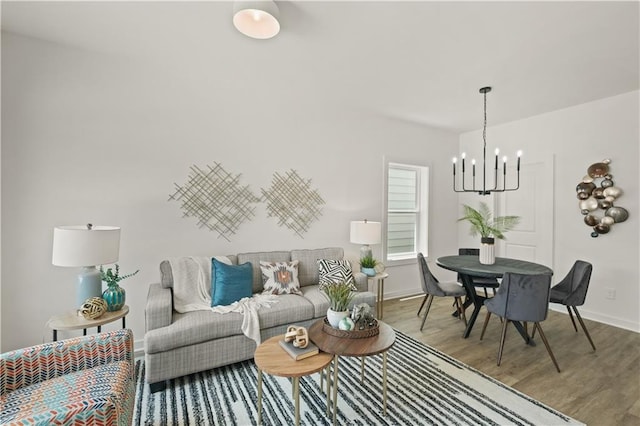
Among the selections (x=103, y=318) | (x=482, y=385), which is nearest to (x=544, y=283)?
(x=482, y=385)

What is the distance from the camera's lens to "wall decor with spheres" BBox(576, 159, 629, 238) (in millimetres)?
3352

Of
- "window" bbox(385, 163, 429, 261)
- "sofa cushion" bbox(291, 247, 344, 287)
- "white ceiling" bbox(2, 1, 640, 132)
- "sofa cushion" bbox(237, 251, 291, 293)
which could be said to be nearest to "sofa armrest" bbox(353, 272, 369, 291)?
"sofa cushion" bbox(291, 247, 344, 287)

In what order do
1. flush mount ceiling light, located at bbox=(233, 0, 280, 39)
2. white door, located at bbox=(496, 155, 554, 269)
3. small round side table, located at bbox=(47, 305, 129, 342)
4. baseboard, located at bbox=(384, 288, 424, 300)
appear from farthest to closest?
baseboard, located at bbox=(384, 288, 424, 300) < white door, located at bbox=(496, 155, 554, 269) < small round side table, located at bbox=(47, 305, 129, 342) < flush mount ceiling light, located at bbox=(233, 0, 280, 39)

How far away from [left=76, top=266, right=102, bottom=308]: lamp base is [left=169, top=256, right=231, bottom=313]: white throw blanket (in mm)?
561

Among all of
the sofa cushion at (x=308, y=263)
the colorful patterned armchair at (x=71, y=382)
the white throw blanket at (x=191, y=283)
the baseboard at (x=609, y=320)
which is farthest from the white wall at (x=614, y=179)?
the colorful patterned armchair at (x=71, y=382)

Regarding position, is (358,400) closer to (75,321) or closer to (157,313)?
(157,313)

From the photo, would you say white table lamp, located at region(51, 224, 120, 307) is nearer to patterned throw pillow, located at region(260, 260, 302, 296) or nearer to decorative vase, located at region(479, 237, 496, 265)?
patterned throw pillow, located at region(260, 260, 302, 296)

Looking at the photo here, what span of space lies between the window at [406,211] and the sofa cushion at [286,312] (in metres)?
2.00

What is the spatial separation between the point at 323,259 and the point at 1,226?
2.80m

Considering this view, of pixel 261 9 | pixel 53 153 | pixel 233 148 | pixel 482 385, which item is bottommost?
pixel 482 385

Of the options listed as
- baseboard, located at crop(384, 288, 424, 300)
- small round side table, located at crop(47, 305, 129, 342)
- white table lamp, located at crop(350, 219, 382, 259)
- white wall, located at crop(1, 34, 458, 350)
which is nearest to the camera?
small round side table, located at crop(47, 305, 129, 342)

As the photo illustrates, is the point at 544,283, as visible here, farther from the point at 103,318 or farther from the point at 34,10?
the point at 34,10

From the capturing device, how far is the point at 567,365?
250 centimetres

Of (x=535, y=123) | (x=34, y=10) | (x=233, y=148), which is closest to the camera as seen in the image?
(x=34, y=10)
